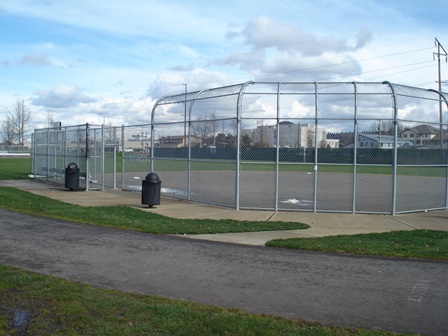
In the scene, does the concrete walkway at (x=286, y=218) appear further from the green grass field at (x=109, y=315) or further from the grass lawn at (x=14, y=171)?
the grass lawn at (x=14, y=171)

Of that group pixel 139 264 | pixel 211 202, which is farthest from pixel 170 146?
pixel 139 264

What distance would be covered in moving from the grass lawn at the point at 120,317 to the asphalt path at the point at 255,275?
390 millimetres

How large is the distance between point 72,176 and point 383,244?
14.2 metres

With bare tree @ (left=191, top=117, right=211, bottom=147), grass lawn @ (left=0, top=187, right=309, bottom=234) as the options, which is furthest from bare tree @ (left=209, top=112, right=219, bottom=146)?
grass lawn @ (left=0, top=187, right=309, bottom=234)

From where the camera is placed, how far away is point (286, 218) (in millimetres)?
13328

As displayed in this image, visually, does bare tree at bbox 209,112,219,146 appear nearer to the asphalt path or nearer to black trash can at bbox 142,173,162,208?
black trash can at bbox 142,173,162,208

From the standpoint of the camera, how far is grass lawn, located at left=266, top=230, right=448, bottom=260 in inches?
353

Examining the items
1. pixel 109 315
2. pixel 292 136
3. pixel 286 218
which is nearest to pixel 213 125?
pixel 292 136

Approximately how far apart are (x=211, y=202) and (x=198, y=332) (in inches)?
465

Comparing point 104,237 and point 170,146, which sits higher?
point 170,146

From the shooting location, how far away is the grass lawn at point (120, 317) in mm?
4707

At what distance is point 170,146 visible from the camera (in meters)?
18.8

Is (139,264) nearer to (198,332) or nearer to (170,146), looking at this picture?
(198,332)

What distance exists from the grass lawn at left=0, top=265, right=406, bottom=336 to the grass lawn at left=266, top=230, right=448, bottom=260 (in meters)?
4.18
